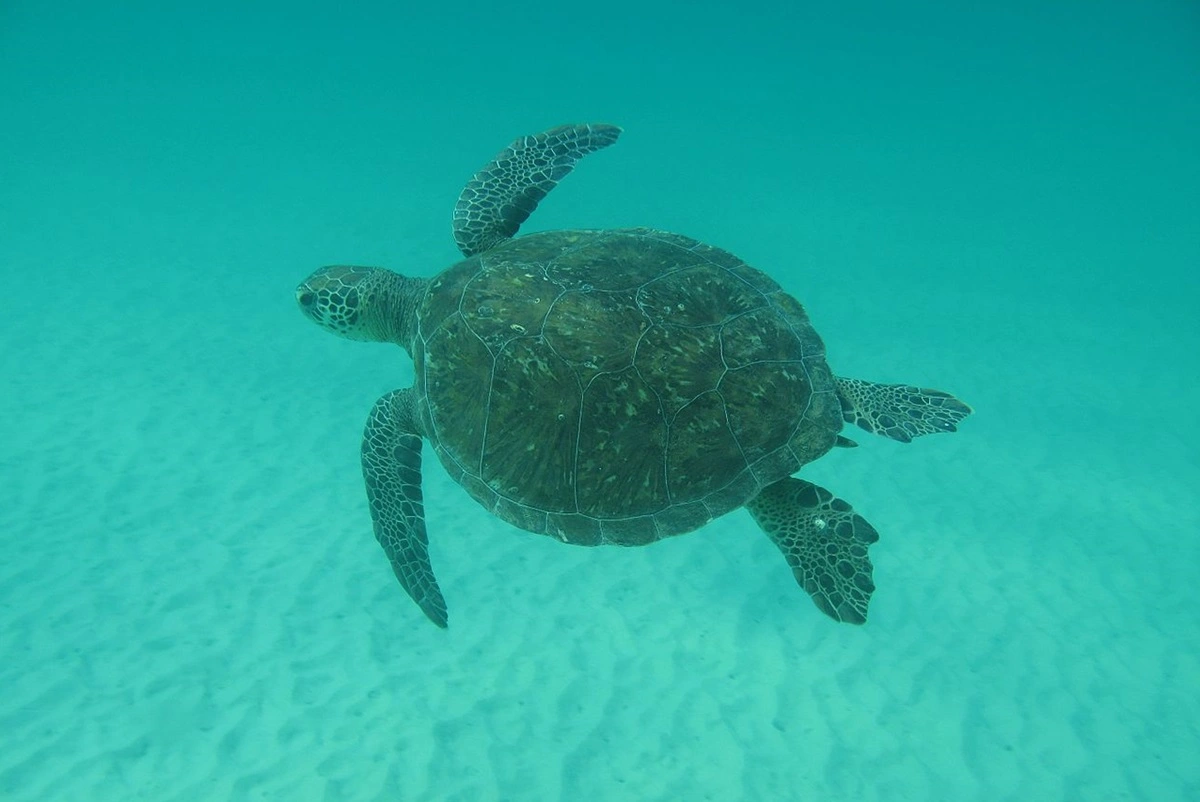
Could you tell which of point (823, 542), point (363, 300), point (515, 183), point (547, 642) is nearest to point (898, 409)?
point (823, 542)

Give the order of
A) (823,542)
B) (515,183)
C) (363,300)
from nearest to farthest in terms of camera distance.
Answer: (823,542) → (363,300) → (515,183)

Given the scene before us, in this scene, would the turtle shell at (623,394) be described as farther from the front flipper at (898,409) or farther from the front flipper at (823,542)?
the front flipper at (823,542)

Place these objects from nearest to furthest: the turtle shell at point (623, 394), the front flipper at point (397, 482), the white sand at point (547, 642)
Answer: the turtle shell at point (623, 394) < the front flipper at point (397, 482) < the white sand at point (547, 642)

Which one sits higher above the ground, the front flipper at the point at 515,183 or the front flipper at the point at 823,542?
the front flipper at the point at 515,183

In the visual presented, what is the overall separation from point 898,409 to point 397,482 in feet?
11.3

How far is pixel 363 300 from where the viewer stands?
508 cm

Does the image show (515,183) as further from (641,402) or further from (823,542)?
(823,542)

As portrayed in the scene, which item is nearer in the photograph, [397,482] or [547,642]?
[397,482]

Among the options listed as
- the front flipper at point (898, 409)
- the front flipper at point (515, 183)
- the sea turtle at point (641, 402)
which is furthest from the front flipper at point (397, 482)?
the front flipper at point (898, 409)

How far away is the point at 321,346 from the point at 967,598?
9.92 metres

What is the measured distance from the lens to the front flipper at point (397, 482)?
14.2 ft

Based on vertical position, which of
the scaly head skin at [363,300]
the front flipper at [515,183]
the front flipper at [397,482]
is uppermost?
the front flipper at [515,183]

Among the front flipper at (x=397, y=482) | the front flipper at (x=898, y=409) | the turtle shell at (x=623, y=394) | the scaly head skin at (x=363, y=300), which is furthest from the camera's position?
the scaly head skin at (x=363, y=300)

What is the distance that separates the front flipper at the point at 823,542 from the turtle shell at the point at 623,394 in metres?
0.33
